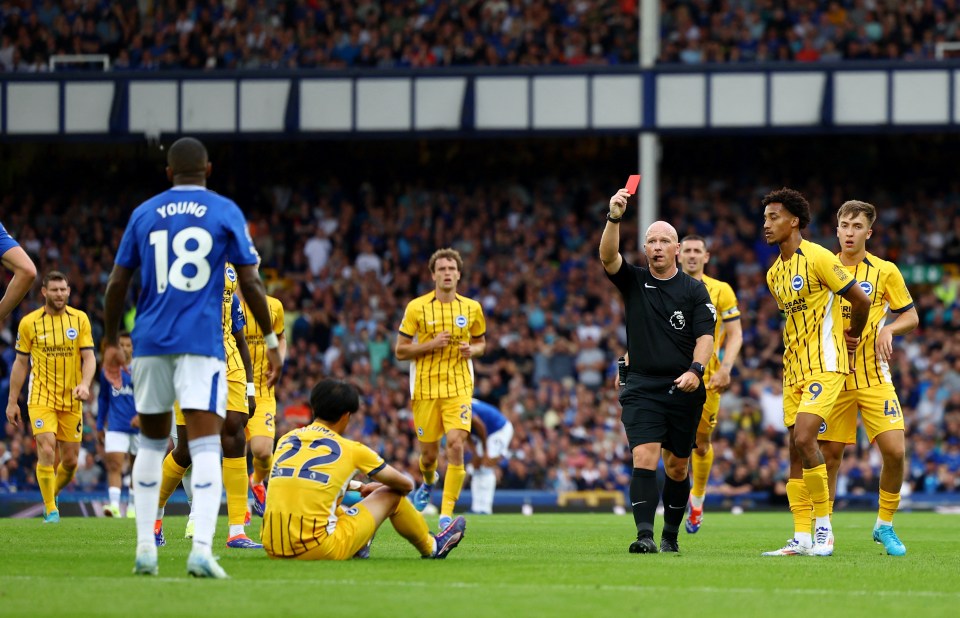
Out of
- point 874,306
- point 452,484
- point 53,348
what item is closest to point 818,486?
point 874,306

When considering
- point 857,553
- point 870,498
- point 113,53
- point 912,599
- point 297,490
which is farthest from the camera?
point 113,53

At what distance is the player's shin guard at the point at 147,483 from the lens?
8.04 m

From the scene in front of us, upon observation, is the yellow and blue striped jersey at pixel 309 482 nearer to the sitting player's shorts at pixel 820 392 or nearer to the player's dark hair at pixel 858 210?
the sitting player's shorts at pixel 820 392

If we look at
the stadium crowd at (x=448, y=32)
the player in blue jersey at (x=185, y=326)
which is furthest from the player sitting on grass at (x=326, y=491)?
the stadium crowd at (x=448, y=32)

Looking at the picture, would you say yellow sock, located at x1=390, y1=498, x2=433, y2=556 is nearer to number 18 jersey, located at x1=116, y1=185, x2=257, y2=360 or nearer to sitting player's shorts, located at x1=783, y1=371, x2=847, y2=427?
number 18 jersey, located at x1=116, y1=185, x2=257, y2=360

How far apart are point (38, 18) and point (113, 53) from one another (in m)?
2.08

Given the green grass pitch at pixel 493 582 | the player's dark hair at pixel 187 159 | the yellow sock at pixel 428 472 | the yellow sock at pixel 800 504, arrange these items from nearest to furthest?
1. the green grass pitch at pixel 493 582
2. the player's dark hair at pixel 187 159
3. the yellow sock at pixel 800 504
4. the yellow sock at pixel 428 472

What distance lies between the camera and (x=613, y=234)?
10.2 metres

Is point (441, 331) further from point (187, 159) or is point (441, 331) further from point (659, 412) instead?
point (187, 159)

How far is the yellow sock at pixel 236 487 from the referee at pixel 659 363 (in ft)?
9.79

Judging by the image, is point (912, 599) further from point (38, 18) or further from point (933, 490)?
point (38, 18)

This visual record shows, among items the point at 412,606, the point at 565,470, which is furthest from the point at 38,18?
the point at 412,606

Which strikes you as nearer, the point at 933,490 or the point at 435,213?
the point at 933,490

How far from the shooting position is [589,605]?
7039 millimetres
